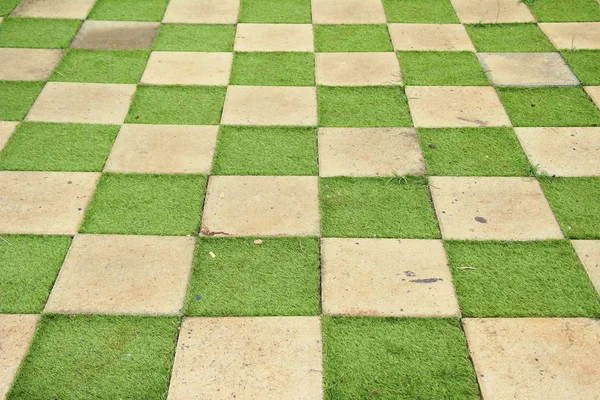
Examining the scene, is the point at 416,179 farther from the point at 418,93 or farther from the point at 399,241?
the point at 418,93

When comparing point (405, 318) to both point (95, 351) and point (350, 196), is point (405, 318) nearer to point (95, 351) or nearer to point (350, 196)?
point (350, 196)

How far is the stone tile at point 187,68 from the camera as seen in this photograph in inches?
199

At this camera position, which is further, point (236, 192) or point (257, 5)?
point (257, 5)

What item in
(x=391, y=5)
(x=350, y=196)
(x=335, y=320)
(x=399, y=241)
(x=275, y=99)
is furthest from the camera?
(x=391, y=5)

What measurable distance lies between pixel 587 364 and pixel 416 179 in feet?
4.90

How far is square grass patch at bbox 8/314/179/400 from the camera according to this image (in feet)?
9.39

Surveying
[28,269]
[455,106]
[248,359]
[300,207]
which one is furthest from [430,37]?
[28,269]

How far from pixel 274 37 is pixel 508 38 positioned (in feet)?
6.52

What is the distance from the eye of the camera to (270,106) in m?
4.74

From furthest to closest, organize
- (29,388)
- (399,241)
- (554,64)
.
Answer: (554,64) < (399,241) < (29,388)

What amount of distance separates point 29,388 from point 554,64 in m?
4.39

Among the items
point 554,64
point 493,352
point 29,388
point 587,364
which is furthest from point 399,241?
point 554,64

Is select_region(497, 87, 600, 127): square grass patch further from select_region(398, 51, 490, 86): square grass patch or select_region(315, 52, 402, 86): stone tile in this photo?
select_region(315, 52, 402, 86): stone tile

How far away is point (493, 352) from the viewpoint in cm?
302
